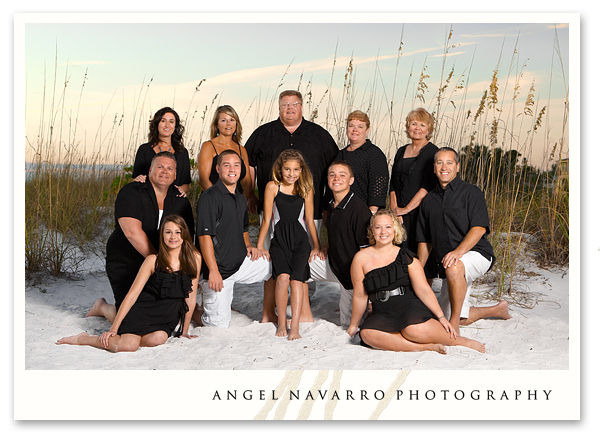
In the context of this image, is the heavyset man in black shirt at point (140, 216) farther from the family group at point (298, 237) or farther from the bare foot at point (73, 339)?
the bare foot at point (73, 339)

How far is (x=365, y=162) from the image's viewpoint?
3.84m

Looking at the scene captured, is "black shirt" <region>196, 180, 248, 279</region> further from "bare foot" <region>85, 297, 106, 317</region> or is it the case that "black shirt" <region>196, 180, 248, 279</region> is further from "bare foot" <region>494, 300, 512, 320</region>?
"bare foot" <region>494, 300, 512, 320</region>

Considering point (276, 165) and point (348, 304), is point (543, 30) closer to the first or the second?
point (276, 165)

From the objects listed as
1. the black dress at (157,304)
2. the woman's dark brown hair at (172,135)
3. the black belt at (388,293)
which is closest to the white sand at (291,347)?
the black dress at (157,304)

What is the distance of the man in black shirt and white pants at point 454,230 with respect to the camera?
11.3 ft

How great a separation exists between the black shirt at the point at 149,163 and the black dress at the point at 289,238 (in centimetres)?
78

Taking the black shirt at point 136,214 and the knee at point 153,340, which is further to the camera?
the black shirt at point 136,214

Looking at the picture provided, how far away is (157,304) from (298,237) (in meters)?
1.05

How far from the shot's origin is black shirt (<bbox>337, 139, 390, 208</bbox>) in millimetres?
3844

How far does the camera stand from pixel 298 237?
3.70 meters

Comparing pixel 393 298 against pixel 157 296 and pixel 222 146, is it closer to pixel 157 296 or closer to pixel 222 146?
pixel 157 296

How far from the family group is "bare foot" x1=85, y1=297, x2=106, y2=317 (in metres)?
0.01
